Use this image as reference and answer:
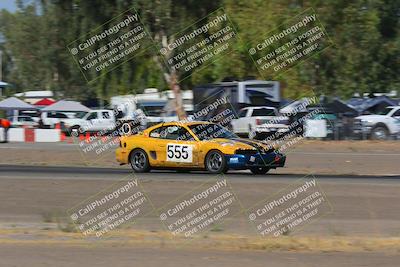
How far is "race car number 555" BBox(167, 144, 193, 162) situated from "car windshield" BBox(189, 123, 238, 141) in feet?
1.42

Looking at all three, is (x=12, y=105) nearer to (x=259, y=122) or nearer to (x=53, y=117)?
(x=53, y=117)

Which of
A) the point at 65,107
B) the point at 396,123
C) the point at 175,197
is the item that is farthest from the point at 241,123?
the point at 175,197

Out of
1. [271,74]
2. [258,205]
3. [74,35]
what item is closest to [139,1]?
[74,35]

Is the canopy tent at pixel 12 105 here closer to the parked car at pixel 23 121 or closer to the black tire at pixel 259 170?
the parked car at pixel 23 121

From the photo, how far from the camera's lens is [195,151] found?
770 inches

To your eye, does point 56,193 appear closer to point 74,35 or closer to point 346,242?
point 346,242

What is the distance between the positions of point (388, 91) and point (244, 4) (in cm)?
1797

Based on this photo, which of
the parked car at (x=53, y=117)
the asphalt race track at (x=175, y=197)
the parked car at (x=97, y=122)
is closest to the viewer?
the asphalt race track at (x=175, y=197)

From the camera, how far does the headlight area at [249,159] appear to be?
19.1m

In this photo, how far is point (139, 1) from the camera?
120 ft

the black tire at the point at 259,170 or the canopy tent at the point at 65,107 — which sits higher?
the canopy tent at the point at 65,107

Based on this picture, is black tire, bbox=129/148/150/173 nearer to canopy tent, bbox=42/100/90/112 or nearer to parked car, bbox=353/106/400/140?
parked car, bbox=353/106/400/140

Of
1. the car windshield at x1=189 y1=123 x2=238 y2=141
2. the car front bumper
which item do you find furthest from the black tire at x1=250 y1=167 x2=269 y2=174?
the car windshield at x1=189 y1=123 x2=238 y2=141

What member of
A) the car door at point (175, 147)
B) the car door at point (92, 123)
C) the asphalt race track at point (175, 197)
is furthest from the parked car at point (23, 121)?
the car door at point (175, 147)
